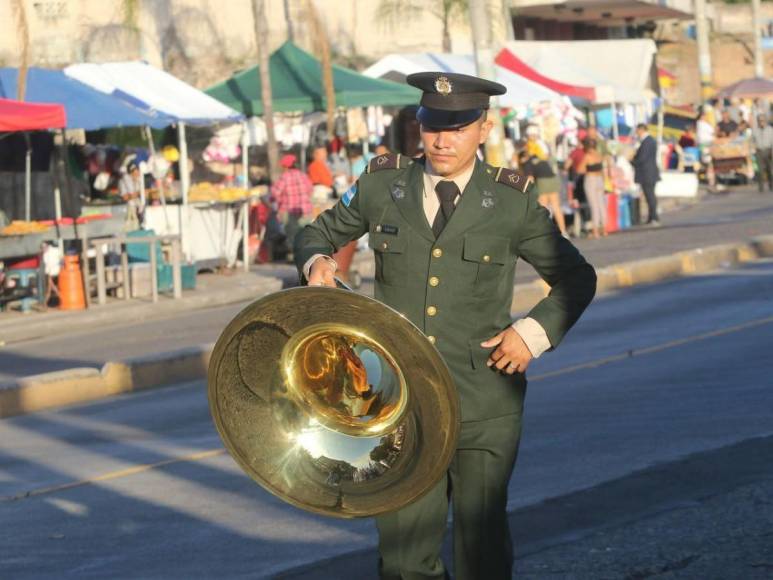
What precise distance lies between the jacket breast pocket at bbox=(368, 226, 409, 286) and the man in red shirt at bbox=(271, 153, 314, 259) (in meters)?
18.2

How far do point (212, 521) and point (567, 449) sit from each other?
2185mm

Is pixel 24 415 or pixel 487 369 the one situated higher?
pixel 487 369

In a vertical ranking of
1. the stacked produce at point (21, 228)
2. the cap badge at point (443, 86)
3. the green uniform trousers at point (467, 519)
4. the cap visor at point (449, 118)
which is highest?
the cap badge at point (443, 86)

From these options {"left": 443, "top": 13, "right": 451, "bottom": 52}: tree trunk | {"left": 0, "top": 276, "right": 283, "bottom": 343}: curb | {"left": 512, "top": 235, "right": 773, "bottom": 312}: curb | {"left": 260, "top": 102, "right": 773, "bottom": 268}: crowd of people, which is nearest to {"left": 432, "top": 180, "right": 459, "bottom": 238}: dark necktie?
{"left": 512, "top": 235, "right": 773, "bottom": 312}: curb

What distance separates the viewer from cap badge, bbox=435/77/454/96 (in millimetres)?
5059

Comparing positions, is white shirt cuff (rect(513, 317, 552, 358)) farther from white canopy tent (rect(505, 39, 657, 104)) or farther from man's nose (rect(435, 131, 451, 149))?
white canopy tent (rect(505, 39, 657, 104))

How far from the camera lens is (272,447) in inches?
197

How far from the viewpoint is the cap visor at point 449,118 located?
505cm

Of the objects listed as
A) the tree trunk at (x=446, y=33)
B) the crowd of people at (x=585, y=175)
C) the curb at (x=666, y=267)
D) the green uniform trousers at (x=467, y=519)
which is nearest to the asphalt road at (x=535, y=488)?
the green uniform trousers at (x=467, y=519)

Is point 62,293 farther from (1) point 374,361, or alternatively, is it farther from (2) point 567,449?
(1) point 374,361

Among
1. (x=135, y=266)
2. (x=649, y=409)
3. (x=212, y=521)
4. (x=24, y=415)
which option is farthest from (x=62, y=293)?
(x=212, y=521)

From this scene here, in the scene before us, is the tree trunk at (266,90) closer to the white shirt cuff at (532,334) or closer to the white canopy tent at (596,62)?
the white canopy tent at (596,62)

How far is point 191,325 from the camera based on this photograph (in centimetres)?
1862

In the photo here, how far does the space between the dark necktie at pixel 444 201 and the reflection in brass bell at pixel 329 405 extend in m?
0.59
